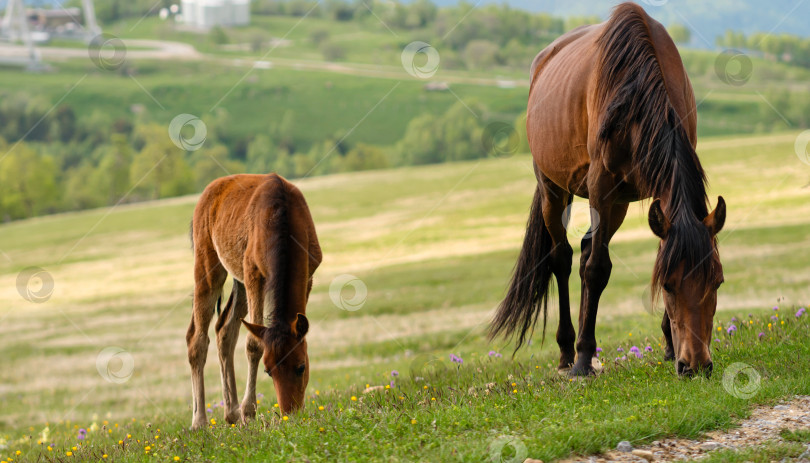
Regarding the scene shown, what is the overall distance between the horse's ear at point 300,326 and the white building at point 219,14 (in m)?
178

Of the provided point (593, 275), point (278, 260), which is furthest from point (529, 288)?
point (278, 260)

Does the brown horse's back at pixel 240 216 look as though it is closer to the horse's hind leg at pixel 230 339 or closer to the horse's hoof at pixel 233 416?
the horse's hind leg at pixel 230 339

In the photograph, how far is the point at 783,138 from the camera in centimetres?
6350

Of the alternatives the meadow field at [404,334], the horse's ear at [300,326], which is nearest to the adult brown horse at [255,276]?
the horse's ear at [300,326]

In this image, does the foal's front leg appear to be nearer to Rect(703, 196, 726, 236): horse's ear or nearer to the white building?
Rect(703, 196, 726, 236): horse's ear

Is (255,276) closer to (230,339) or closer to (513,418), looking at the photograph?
(230,339)

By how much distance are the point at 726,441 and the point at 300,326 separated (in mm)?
3404

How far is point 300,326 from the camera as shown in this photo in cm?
668

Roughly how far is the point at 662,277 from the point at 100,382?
67.5ft

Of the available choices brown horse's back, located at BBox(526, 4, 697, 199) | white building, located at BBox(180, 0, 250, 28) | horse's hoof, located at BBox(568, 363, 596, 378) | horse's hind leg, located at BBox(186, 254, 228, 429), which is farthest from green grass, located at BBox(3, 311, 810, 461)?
white building, located at BBox(180, 0, 250, 28)

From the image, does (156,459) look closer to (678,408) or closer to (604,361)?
(678,408)

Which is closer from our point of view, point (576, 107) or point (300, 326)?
point (300, 326)

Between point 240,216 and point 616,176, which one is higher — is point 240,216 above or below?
below

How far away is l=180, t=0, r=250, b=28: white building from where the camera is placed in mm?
176288
